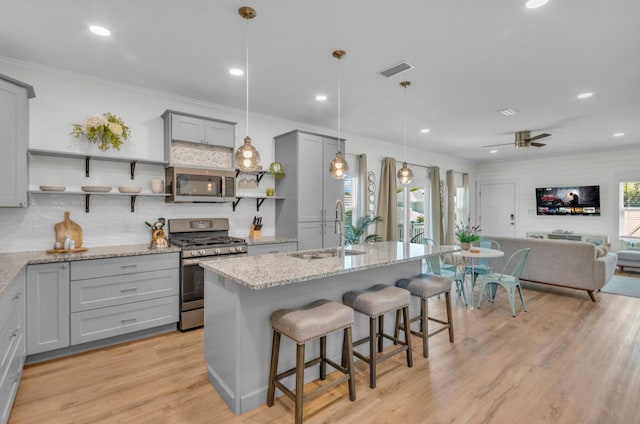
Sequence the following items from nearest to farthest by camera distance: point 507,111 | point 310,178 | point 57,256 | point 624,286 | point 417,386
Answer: point 417,386, point 57,256, point 507,111, point 310,178, point 624,286

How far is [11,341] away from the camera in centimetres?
210

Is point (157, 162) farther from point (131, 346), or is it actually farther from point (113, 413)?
point (113, 413)

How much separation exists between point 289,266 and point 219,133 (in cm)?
245

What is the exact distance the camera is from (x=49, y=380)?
2.56 m

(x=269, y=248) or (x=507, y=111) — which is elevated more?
(x=507, y=111)

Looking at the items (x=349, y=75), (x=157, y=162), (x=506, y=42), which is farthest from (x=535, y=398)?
(x=157, y=162)

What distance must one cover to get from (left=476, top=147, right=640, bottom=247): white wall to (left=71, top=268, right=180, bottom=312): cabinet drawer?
28.1 feet

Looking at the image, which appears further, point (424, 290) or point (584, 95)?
point (584, 95)

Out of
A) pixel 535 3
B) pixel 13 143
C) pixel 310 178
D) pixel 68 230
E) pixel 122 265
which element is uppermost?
pixel 535 3

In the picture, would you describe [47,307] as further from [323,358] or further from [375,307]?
[375,307]

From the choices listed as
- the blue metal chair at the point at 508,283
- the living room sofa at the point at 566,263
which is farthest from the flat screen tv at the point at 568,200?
the blue metal chair at the point at 508,283

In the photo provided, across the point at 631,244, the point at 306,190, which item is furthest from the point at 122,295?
the point at 631,244

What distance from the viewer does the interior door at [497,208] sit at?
8789 millimetres

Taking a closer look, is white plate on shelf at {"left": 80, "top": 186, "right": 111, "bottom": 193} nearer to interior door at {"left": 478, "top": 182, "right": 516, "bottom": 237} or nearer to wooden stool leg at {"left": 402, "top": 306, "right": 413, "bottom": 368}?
wooden stool leg at {"left": 402, "top": 306, "right": 413, "bottom": 368}
